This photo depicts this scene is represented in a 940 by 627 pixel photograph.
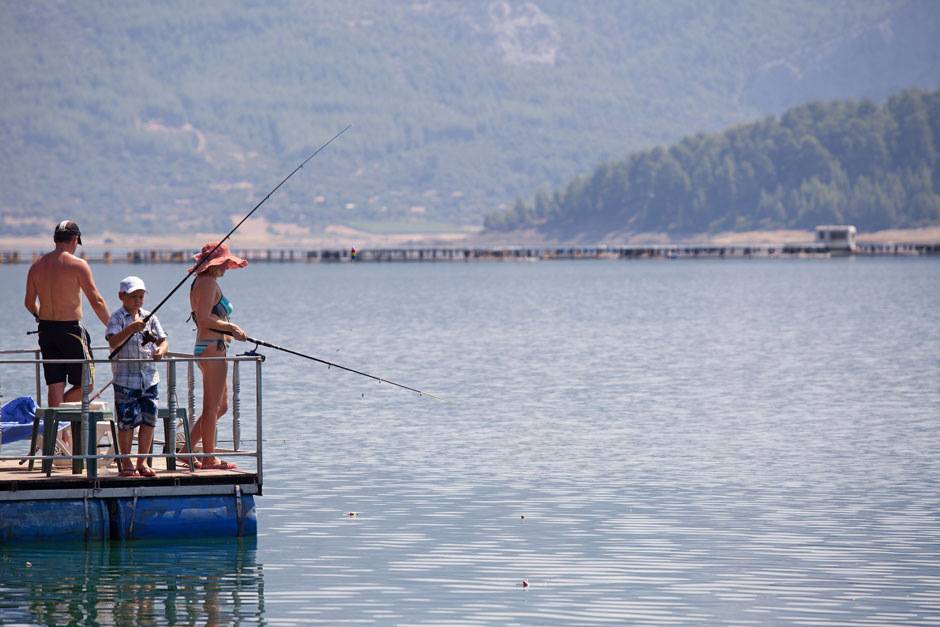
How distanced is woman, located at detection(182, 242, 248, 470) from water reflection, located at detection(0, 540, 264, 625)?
108 cm

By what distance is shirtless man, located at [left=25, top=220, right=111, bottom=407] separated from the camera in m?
18.5

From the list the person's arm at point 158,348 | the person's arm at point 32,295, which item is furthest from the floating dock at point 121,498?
the person's arm at point 32,295

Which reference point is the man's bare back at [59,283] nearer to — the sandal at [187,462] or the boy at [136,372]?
the boy at [136,372]

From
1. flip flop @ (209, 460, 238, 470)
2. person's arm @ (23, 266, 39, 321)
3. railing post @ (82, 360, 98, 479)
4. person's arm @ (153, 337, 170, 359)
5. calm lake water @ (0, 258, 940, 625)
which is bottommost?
calm lake water @ (0, 258, 940, 625)

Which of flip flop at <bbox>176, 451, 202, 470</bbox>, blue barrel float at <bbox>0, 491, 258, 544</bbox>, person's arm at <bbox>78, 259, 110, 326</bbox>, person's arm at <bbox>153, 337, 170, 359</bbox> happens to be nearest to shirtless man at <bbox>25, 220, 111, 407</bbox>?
person's arm at <bbox>78, 259, 110, 326</bbox>

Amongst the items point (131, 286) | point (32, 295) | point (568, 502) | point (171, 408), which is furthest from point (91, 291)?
point (568, 502)

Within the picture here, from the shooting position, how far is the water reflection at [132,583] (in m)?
16.4

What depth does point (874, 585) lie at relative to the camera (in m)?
17.4

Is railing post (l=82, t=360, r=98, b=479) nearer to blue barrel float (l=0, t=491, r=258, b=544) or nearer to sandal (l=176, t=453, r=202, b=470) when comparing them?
blue barrel float (l=0, t=491, r=258, b=544)

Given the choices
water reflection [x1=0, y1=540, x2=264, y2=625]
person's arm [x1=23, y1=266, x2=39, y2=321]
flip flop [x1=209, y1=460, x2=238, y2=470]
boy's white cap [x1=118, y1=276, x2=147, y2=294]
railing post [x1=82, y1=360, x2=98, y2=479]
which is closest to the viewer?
water reflection [x1=0, y1=540, x2=264, y2=625]

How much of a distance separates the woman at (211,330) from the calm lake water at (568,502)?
4.08 ft

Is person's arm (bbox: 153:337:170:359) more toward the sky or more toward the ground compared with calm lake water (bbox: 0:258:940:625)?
more toward the sky

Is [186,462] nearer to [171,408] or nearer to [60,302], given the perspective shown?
[171,408]

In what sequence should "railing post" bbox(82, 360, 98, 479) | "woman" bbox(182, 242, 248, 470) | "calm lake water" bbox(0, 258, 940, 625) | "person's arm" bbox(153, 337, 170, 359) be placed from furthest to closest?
"woman" bbox(182, 242, 248, 470) < "person's arm" bbox(153, 337, 170, 359) < "railing post" bbox(82, 360, 98, 479) < "calm lake water" bbox(0, 258, 940, 625)
